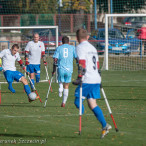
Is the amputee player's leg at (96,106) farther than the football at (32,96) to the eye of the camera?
No

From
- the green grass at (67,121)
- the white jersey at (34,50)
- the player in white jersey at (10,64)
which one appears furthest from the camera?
the white jersey at (34,50)

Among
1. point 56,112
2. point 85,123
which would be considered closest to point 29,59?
point 56,112

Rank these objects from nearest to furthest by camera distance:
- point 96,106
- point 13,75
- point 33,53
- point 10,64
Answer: point 96,106 → point 13,75 → point 10,64 → point 33,53

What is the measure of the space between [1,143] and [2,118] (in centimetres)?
274

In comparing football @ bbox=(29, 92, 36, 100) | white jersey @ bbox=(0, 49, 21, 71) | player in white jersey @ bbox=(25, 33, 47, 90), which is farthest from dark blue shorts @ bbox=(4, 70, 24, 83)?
player in white jersey @ bbox=(25, 33, 47, 90)

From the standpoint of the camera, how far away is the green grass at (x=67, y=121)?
8.97m

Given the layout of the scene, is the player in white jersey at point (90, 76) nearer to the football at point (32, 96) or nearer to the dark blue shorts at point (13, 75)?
the football at point (32, 96)

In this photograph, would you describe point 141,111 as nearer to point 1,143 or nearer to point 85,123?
point 85,123

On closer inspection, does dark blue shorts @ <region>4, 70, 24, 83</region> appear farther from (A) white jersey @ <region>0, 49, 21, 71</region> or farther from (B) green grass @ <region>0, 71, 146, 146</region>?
(B) green grass @ <region>0, 71, 146, 146</region>

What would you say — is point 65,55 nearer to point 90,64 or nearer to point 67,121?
point 67,121

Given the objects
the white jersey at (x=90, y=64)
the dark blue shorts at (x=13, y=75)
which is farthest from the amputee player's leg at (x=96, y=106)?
the dark blue shorts at (x=13, y=75)

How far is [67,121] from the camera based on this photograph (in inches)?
429

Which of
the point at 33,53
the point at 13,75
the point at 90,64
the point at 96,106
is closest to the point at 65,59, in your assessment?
the point at 13,75

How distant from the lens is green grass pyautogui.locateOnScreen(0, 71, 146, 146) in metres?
8.97
